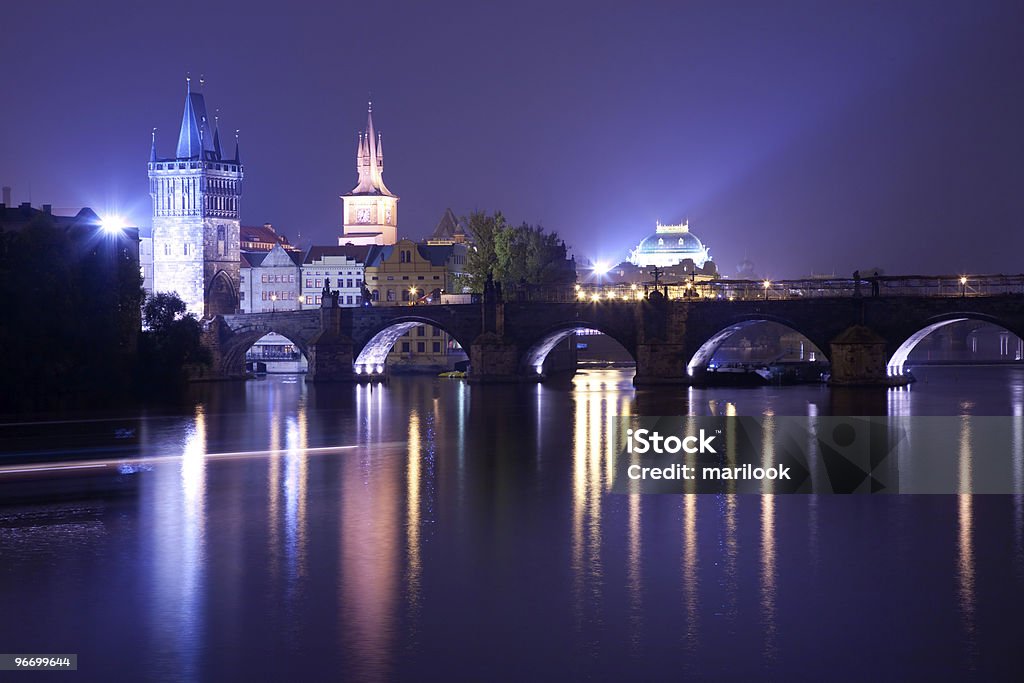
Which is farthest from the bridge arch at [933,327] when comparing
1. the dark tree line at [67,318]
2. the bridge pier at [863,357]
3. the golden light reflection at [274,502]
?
the dark tree line at [67,318]

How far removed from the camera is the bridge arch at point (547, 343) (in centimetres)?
8219

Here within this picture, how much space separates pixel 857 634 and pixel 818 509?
11.2 metres

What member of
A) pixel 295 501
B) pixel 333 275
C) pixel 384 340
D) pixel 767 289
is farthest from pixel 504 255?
pixel 295 501

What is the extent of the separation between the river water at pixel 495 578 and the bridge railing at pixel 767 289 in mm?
38334

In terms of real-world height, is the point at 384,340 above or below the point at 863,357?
above

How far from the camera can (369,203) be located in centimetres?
16775

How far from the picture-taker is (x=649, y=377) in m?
80.1

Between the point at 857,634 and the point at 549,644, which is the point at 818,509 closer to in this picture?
the point at 857,634

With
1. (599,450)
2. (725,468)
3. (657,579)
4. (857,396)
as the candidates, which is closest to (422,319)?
(857,396)

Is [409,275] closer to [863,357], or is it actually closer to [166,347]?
[166,347]

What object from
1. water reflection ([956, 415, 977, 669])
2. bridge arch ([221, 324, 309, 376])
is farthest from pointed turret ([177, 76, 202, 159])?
water reflection ([956, 415, 977, 669])

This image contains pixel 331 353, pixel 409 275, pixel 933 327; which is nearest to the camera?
pixel 933 327

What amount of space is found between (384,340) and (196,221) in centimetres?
4760

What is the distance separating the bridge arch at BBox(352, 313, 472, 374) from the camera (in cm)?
8850
